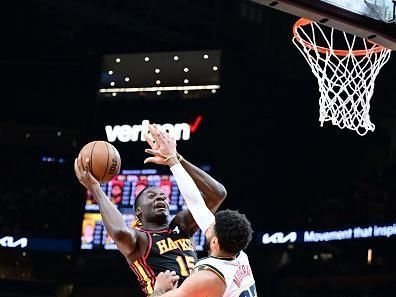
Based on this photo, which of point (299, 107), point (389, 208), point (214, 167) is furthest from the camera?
point (299, 107)

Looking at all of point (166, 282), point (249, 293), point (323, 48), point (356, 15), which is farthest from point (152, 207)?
point (323, 48)

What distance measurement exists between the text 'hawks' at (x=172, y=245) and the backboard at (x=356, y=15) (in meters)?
1.36

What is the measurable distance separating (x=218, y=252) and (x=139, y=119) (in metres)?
10.4

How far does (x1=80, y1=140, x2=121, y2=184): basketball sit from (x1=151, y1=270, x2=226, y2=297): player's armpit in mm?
1112

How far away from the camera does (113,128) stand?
13.6 m

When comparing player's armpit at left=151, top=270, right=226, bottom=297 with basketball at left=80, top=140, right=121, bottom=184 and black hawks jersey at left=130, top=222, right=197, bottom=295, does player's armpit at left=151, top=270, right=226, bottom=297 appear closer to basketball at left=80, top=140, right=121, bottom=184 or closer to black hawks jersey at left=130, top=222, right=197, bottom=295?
black hawks jersey at left=130, top=222, right=197, bottom=295

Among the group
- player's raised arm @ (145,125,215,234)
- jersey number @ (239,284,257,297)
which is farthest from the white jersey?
player's raised arm @ (145,125,215,234)

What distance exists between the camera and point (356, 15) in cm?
454

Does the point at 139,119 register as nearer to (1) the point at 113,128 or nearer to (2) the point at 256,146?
(1) the point at 113,128

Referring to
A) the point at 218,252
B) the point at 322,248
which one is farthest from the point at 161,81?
the point at 218,252

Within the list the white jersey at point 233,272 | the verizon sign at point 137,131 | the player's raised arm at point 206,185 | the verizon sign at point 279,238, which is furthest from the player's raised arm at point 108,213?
the verizon sign at point 137,131

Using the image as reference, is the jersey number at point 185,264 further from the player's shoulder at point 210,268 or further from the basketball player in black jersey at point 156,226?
the player's shoulder at point 210,268

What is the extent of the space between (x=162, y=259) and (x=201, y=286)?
1022 mm

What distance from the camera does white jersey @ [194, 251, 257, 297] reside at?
322 cm
